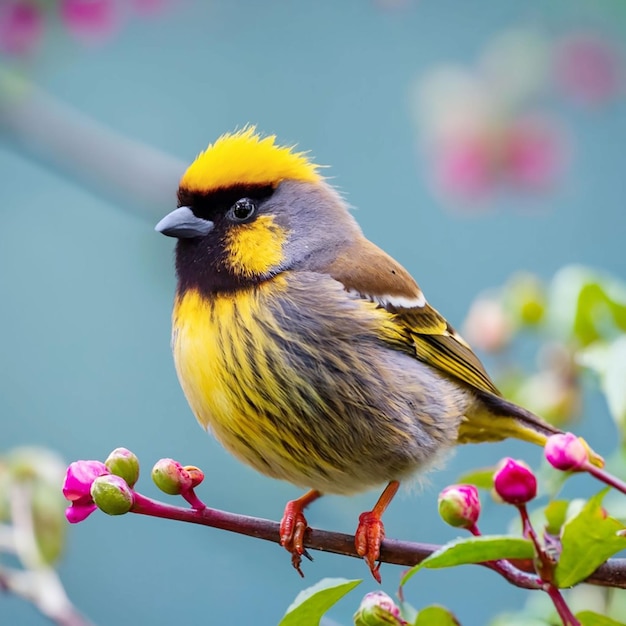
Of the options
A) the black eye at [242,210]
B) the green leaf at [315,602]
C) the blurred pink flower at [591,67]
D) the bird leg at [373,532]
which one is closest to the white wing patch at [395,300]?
the black eye at [242,210]

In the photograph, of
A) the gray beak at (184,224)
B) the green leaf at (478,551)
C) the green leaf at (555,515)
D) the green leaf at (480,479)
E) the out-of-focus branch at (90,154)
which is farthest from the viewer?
the out-of-focus branch at (90,154)

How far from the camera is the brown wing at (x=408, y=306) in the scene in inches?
66.8

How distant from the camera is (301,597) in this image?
1.03 meters

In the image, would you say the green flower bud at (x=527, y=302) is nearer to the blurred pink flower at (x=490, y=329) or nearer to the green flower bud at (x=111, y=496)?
the blurred pink flower at (x=490, y=329)

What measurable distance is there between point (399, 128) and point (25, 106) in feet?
3.96

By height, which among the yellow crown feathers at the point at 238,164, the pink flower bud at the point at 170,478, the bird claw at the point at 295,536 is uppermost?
the yellow crown feathers at the point at 238,164

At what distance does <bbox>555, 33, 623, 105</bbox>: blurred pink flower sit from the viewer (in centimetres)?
284

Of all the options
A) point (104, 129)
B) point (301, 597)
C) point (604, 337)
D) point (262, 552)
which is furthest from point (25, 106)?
point (301, 597)

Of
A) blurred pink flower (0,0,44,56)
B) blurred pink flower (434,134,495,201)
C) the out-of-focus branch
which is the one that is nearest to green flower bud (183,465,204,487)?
the out-of-focus branch

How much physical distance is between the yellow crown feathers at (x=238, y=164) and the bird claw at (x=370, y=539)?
2.04 ft

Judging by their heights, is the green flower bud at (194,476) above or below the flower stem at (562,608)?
above

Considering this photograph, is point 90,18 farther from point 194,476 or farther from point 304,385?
point 194,476

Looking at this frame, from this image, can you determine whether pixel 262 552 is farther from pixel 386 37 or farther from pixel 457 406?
pixel 386 37

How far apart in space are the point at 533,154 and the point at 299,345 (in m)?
1.38
